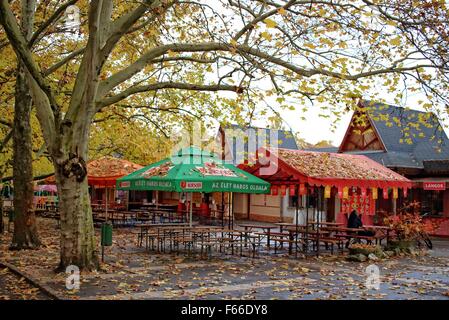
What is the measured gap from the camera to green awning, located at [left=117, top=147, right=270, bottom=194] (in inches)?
595

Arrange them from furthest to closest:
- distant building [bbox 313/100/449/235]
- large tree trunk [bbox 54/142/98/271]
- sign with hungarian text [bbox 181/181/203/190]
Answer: distant building [bbox 313/100/449/235] → sign with hungarian text [bbox 181/181/203/190] → large tree trunk [bbox 54/142/98/271]

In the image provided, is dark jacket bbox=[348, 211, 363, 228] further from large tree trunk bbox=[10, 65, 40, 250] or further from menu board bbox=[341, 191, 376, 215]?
large tree trunk bbox=[10, 65, 40, 250]

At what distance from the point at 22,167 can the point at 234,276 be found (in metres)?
7.60

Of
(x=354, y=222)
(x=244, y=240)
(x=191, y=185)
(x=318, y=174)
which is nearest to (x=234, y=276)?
(x=191, y=185)

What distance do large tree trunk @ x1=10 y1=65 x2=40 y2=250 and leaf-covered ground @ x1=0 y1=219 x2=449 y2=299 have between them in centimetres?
65

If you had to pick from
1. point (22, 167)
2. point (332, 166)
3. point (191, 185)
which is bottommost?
point (191, 185)

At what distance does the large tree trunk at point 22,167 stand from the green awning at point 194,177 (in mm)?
3135

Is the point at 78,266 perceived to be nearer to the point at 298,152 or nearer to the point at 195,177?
the point at 195,177

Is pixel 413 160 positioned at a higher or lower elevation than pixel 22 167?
higher

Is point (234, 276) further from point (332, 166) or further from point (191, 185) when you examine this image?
point (332, 166)

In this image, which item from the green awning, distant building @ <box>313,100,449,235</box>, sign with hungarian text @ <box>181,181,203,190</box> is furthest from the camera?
distant building @ <box>313,100,449,235</box>

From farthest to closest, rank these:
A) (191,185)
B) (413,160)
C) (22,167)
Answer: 1. (413,160)
2. (22,167)
3. (191,185)

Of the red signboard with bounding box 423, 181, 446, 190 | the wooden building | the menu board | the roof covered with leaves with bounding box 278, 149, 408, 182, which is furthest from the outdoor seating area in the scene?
the red signboard with bounding box 423, 181, 446, 190

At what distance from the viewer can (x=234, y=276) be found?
11766 mm
